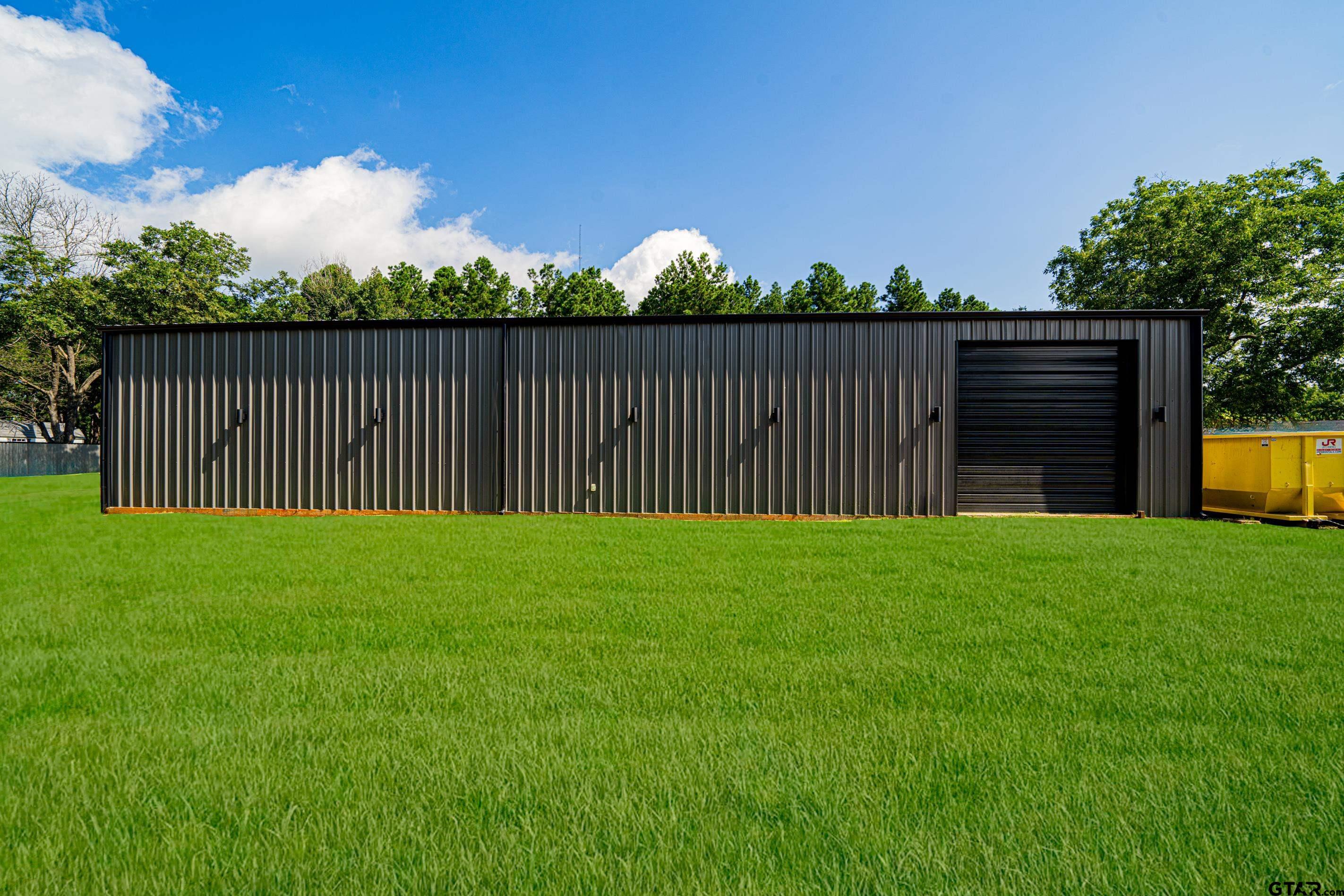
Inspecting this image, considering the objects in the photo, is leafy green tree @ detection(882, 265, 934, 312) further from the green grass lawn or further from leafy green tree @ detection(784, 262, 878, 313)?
the green grass lawn

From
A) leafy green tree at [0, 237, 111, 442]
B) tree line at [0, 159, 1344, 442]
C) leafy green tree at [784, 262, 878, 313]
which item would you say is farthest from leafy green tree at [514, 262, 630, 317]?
leafy green tree at [0, 237, 111, 442]

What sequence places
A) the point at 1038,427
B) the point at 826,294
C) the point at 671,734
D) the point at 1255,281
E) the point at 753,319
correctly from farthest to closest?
the point at 826,294, the point at 1255,281, the point at 1038,427, the point at 753,319, the point at 671,734

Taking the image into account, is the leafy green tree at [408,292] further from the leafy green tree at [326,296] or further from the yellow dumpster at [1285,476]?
the yellow dumpster at [1285,476]

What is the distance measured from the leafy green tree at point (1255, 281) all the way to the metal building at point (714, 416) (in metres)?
18.0

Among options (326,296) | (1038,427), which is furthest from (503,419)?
(326,296)

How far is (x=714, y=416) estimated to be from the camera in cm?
1071

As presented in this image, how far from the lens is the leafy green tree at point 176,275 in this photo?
103ft

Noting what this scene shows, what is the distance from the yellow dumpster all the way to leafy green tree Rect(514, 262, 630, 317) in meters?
31.7

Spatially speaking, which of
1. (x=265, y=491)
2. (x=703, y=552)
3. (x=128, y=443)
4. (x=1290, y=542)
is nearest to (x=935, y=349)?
(x=1290, y=542)

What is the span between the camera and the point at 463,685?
2947 millimetres

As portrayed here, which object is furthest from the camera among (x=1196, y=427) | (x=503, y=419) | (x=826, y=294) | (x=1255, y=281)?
(x=826, y=294)

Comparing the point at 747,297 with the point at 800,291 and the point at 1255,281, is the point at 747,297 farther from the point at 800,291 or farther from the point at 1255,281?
the point at 1255,281

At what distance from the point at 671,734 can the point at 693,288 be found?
34.9 m

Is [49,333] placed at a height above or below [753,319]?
above
